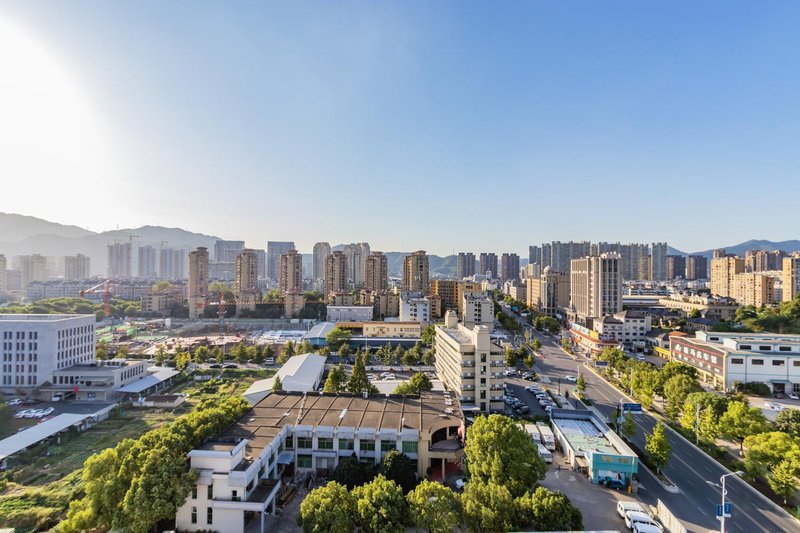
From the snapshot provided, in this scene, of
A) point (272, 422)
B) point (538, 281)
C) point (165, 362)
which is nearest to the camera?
point (272, 422)

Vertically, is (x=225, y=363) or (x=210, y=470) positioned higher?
(x=210, y=470)

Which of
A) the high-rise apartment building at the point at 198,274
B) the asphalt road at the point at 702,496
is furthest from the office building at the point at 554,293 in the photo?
the high-rise apartment building at the point at 198,274

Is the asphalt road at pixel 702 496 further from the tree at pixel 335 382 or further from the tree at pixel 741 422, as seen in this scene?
the tree at pixel 335 382

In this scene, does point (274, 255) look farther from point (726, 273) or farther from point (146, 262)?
point (726, 273)

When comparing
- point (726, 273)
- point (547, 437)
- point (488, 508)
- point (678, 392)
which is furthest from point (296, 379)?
point (726, 273)

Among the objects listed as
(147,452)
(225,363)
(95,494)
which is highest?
(147,452)

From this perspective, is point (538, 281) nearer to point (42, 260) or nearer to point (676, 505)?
point (676, 505)

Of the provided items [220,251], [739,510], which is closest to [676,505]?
[739,510]

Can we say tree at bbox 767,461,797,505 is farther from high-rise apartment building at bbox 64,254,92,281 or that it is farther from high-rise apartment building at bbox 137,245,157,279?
high-rise apartment building at bbox 137,245,157,279
